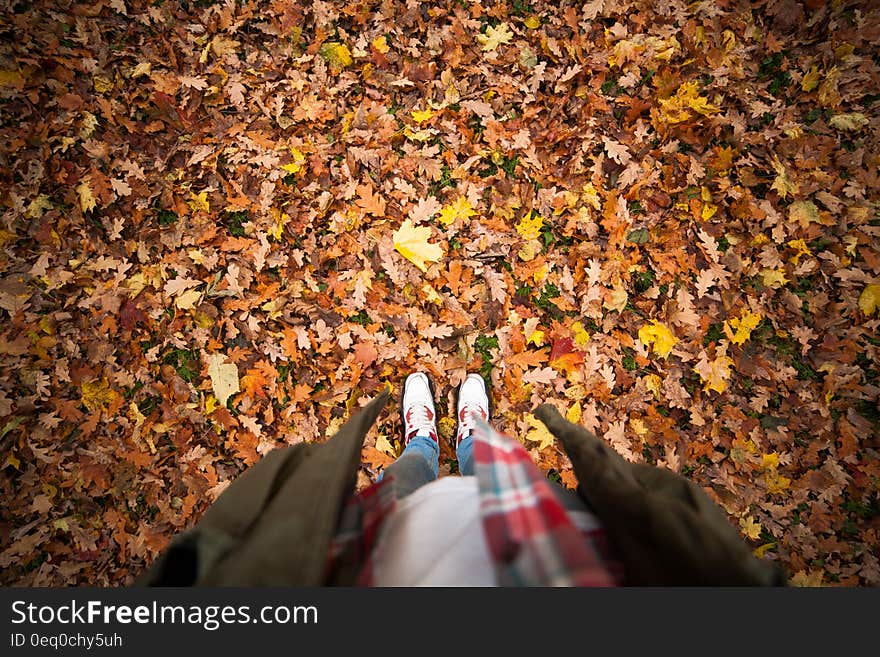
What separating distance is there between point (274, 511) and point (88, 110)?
3.47 meters

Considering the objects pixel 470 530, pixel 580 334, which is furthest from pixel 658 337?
pixel 470 530

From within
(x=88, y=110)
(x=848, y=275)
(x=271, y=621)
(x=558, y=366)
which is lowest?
(x=271, y=621)

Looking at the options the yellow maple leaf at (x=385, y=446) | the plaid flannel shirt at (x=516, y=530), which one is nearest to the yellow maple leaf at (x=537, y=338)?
the yellow maple leaf at (x=385, y=446)

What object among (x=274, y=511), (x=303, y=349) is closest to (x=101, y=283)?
(x=303, y=349)

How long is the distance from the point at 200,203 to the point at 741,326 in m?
3.85

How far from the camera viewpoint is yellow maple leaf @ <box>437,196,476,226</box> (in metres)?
2.92

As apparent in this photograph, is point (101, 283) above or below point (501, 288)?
above

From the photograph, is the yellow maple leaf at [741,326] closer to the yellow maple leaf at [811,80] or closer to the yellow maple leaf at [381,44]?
the yellow maple leaf at [811,80]

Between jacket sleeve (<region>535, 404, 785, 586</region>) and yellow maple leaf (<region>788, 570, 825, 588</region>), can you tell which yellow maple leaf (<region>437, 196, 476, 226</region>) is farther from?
yellow maple leaf (<region>788, 570, 825, 588</region>)

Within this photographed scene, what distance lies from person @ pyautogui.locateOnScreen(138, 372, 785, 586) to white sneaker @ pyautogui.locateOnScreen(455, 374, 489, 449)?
111 centimetres

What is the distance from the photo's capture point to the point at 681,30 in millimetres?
3037

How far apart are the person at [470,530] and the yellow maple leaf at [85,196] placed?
2.76m

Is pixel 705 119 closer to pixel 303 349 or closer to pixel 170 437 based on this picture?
pixel 303 349

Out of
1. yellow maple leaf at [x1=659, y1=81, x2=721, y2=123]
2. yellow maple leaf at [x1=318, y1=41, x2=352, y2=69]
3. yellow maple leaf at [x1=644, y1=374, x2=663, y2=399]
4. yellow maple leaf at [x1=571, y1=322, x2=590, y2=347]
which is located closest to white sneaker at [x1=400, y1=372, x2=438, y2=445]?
yellow maple leaf at [x1=571, y1=322, x2=590, y2=347]
